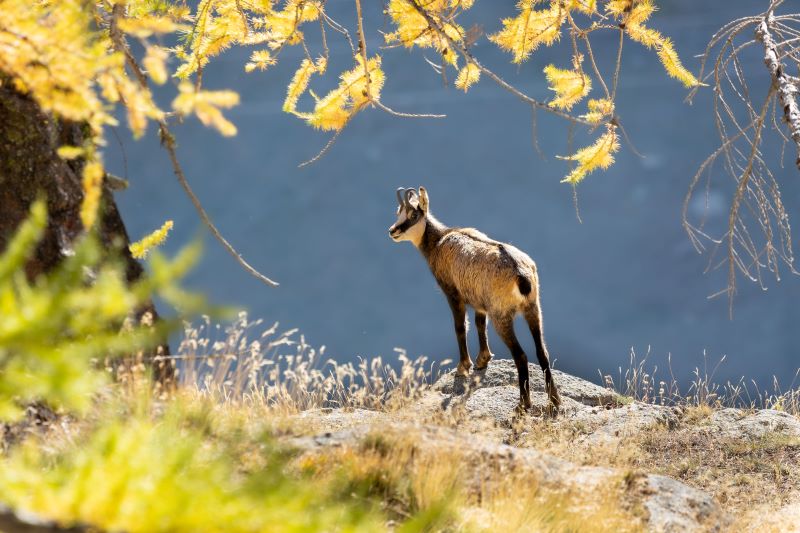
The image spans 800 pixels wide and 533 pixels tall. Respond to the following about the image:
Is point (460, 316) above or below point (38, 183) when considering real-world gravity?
below

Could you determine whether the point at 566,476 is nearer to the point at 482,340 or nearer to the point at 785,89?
the point at 785,89

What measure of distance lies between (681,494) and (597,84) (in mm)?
19172

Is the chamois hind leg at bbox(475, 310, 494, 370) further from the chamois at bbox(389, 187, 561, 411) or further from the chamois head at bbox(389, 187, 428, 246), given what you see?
the chamois head at bbox(389, 187, 428, 246)

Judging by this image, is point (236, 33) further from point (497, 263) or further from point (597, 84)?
point (597, 84)

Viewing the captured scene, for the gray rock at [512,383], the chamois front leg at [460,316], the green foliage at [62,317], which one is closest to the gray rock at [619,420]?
the gray rock at [512,383]

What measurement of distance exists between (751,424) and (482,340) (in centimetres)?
227

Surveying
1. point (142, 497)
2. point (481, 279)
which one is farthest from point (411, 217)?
point (142, 497)

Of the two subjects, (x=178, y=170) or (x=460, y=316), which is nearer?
(x=178, y=170)

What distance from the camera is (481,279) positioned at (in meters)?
6.95

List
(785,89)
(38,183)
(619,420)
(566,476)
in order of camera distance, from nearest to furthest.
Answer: (566,476) < (38,183) < (785,89) < (619,420)

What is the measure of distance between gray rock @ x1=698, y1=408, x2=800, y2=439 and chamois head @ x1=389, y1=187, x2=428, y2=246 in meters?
2.80

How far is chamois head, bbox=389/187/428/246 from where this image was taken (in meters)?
7.68

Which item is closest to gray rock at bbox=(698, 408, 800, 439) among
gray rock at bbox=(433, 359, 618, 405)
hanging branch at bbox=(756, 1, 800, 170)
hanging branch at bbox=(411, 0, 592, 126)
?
gray rock at bbox=(433, 359, 618, 405)

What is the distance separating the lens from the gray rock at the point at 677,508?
4.62 meters
